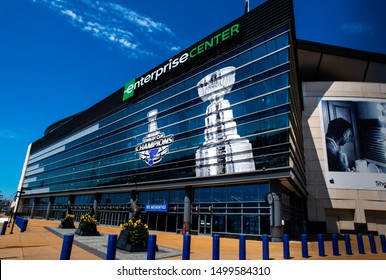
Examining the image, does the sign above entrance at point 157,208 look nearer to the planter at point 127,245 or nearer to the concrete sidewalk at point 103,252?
the concrete sidewalk at point 103,252

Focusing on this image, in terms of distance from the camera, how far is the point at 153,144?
118 feet

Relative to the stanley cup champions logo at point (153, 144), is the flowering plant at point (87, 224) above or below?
below

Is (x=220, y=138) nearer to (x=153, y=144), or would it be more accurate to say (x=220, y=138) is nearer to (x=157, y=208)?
(x=153, y=144)

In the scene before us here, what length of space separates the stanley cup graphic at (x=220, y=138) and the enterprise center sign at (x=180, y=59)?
3953 mm

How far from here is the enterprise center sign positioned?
96.1 ft

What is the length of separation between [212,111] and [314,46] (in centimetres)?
2252

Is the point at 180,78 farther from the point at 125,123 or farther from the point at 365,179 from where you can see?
the point at 365,179

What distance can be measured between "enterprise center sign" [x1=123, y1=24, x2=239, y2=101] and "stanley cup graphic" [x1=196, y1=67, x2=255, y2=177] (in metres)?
3.95

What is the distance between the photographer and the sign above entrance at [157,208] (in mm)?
31869

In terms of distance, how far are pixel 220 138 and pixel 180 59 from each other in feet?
46.3

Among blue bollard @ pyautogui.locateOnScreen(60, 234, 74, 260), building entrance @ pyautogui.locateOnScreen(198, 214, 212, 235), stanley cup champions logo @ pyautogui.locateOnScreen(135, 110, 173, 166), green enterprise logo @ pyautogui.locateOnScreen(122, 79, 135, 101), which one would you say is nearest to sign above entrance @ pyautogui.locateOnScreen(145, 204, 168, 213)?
stanley cup champions logo @ pyautogui.locateOnScreen(135, 110, 173, 166)

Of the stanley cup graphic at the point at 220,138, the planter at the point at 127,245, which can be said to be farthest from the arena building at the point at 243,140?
the planter at the point at 127,245

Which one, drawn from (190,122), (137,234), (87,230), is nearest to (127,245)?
(137,234)

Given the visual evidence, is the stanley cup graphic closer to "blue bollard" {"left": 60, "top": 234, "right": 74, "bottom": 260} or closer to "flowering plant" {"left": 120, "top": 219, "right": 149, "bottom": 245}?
"flowering plant" {"left": 120, "top": 219, "right": 149, "bottom": 245}
